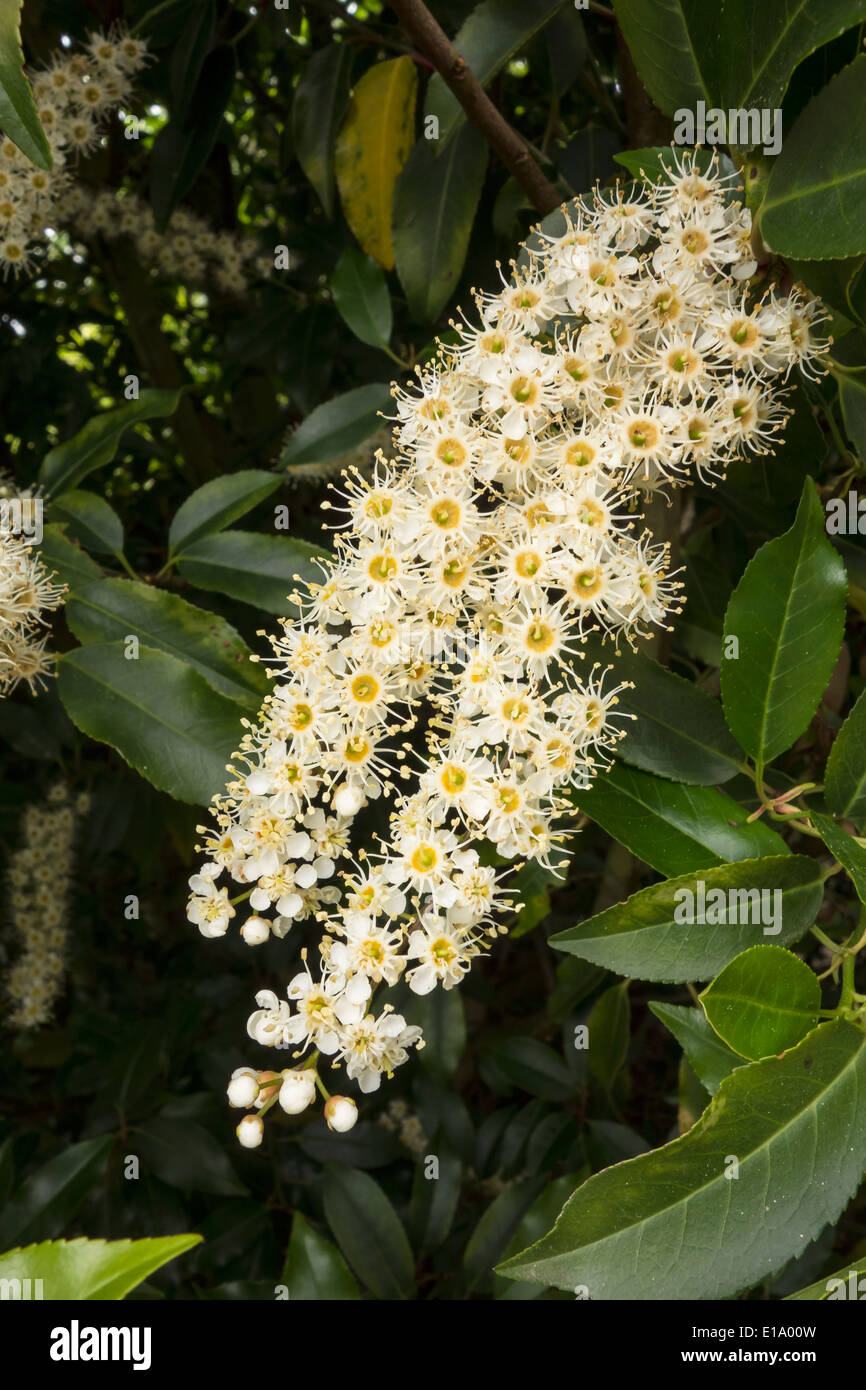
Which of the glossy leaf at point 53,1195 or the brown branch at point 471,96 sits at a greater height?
the brown branch at point 471,96

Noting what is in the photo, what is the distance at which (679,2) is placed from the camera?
1.04 m

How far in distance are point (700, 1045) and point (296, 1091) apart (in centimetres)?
42

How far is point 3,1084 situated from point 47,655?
174cm

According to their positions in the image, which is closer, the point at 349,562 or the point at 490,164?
the point at 349,562

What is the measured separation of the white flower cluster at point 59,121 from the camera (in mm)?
1865

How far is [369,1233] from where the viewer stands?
5.49 feet

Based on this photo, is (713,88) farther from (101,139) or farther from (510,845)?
(101,139)

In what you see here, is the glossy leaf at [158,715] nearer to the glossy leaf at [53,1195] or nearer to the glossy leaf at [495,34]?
the glossy leaf at [495,34]

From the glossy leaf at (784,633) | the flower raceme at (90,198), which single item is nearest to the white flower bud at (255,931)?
the glossy leaf at (784,633)

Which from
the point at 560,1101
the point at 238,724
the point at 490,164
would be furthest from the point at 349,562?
the point at 560,1101

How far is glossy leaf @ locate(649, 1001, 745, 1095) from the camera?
3.40 ft

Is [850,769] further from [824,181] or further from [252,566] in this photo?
[252,566]

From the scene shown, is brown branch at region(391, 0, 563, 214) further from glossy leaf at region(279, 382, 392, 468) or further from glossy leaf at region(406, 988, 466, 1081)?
glossy leaf at region(406, 988, 466, 1081)

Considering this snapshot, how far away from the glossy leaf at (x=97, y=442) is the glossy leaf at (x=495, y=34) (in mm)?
550
